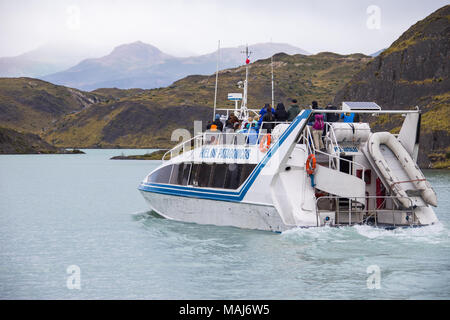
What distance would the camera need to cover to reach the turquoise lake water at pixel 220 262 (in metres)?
12.6

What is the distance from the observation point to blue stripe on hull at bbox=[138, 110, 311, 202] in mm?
16547

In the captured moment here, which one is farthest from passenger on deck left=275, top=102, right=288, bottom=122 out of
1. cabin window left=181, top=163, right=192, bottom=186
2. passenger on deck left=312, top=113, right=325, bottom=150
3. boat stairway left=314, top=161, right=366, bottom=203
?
cabin window left=181, top=163, right=192, bottom=186

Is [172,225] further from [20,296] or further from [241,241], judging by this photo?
[20,296]

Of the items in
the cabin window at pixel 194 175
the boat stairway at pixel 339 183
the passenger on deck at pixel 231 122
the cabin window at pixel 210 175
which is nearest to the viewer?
the boat stairway at pixel 339 183

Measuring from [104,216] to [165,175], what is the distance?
24.3 feet

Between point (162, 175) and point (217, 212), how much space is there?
3.39 meters

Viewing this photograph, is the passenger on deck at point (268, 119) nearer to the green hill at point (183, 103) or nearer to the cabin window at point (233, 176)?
the cabin window at point (233, 176)

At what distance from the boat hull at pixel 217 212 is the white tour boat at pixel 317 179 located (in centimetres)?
3

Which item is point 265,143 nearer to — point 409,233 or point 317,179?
point 317,179

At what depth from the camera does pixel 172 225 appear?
67.2 feet

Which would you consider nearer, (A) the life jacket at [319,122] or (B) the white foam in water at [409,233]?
(B) the white foam in water at [409,233]

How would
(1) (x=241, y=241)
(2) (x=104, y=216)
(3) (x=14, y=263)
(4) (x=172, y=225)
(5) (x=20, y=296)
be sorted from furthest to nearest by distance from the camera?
(2) (x=104, y=216)
(4) (x=172, y=225)
(1) (x=241, y=241)
(3) (x=14, y=263)
(5) (x=20, y=296)

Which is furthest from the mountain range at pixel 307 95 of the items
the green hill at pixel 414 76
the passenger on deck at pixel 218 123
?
the passenger on deck at pixel 218 123

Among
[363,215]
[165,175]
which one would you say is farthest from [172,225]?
[363,215]
